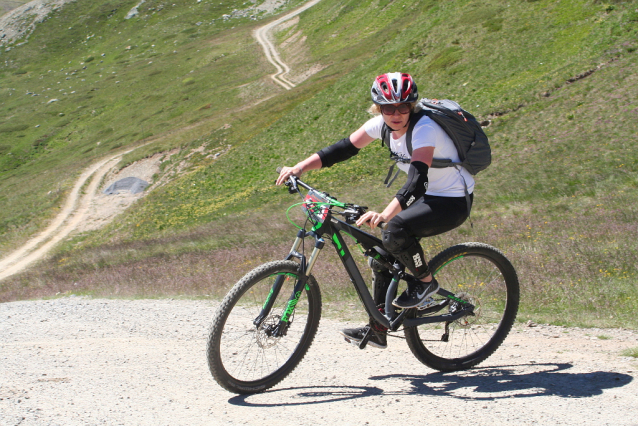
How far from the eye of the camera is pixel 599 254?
10.2 meters

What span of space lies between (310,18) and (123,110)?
3754 centimetres

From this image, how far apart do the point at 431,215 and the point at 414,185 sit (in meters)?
0.54

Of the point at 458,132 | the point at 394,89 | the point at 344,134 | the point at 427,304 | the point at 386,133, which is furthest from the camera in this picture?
the point at 344,134

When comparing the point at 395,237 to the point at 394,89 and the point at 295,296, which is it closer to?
the point at 295,296

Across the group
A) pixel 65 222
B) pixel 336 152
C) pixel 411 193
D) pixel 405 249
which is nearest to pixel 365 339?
pixel 405 249

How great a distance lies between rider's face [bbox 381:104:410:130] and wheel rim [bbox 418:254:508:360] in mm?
1842

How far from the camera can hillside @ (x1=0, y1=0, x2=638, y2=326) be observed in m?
13.2

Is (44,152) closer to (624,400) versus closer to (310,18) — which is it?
(310,18)

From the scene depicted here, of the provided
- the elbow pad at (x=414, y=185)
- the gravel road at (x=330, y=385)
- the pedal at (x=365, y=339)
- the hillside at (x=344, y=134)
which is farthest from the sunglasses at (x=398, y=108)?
the hillside at (x=344, y=134)

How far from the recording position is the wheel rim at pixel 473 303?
6.48 m

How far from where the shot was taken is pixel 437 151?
223 inches

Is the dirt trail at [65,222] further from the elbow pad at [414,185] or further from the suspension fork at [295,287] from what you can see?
the elbow pad at [414,185]

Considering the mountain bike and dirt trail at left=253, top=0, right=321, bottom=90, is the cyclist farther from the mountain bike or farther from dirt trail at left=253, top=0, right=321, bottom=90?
dirt trail at left=253, top=0, right=321, bottom=90

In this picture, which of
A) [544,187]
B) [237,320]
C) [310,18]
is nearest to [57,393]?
[237,320]
